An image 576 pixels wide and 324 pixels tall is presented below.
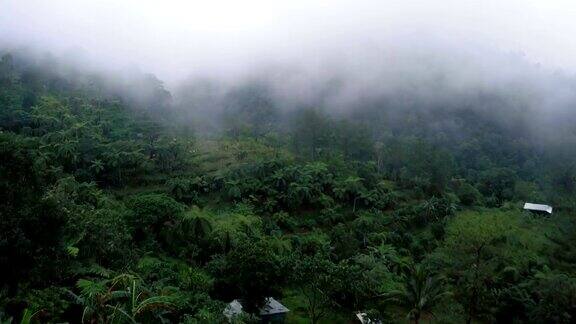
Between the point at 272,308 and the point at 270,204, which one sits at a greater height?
the point at 272,308

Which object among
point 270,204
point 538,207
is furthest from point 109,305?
point 538,207

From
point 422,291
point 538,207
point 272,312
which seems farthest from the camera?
point 538,207

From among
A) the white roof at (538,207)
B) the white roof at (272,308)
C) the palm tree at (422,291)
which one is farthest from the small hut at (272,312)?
the white roof at (538,207)

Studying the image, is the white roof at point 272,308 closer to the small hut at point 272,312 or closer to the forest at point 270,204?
the small hut at point 272,312

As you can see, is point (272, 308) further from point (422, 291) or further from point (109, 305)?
point (109, 305)

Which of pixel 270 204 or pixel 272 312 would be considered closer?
pixel 272 312

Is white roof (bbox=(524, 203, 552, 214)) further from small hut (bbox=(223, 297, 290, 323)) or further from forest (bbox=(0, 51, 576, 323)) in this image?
small hut (bbox=(223, 297, 290, 323))

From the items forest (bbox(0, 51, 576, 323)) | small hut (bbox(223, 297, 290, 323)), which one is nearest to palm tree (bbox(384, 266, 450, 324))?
forest (bbox(0, 51, 576, 323))

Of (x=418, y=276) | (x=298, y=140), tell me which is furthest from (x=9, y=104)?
(x=418, y=276)

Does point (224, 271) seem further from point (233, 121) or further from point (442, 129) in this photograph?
point (442, 129)
